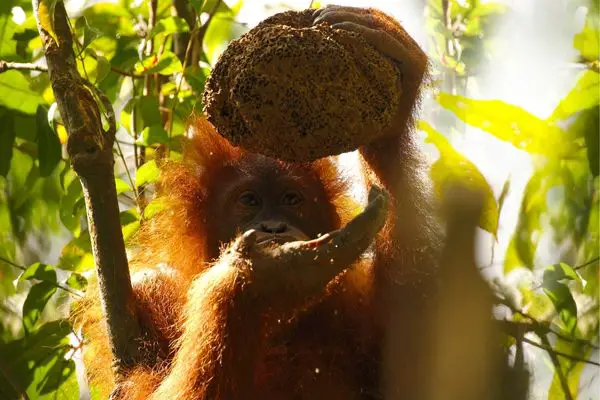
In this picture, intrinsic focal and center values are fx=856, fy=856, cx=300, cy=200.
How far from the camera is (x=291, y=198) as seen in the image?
3.40 m

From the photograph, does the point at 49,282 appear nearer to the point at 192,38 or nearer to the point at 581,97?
the point at 192,38

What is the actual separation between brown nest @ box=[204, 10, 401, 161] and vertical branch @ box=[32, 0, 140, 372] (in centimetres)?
37

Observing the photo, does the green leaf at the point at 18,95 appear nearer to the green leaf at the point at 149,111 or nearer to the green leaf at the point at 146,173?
the green leaf at the point at 149,111

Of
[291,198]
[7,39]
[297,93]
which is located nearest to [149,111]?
[7,39]

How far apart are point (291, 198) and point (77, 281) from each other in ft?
3.71

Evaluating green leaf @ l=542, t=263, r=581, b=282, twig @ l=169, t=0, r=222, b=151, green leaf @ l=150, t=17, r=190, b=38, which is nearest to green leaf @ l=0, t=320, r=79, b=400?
twig @ l=169, t=0, r=222, b=151

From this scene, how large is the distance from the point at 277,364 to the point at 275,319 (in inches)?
20.5

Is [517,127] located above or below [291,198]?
above

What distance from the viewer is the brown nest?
2.48 metres

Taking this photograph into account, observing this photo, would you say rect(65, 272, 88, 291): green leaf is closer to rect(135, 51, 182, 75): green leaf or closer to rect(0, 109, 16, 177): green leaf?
rect(0, 109, 16, 177): green leaf

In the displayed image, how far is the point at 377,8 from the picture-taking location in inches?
123

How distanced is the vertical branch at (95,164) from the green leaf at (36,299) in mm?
904

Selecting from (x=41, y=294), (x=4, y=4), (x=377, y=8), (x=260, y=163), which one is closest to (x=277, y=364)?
(x=260, y=163)

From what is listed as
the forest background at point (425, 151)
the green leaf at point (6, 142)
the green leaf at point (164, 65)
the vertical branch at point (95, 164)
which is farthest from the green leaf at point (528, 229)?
the green leaf at point (6, 142)
